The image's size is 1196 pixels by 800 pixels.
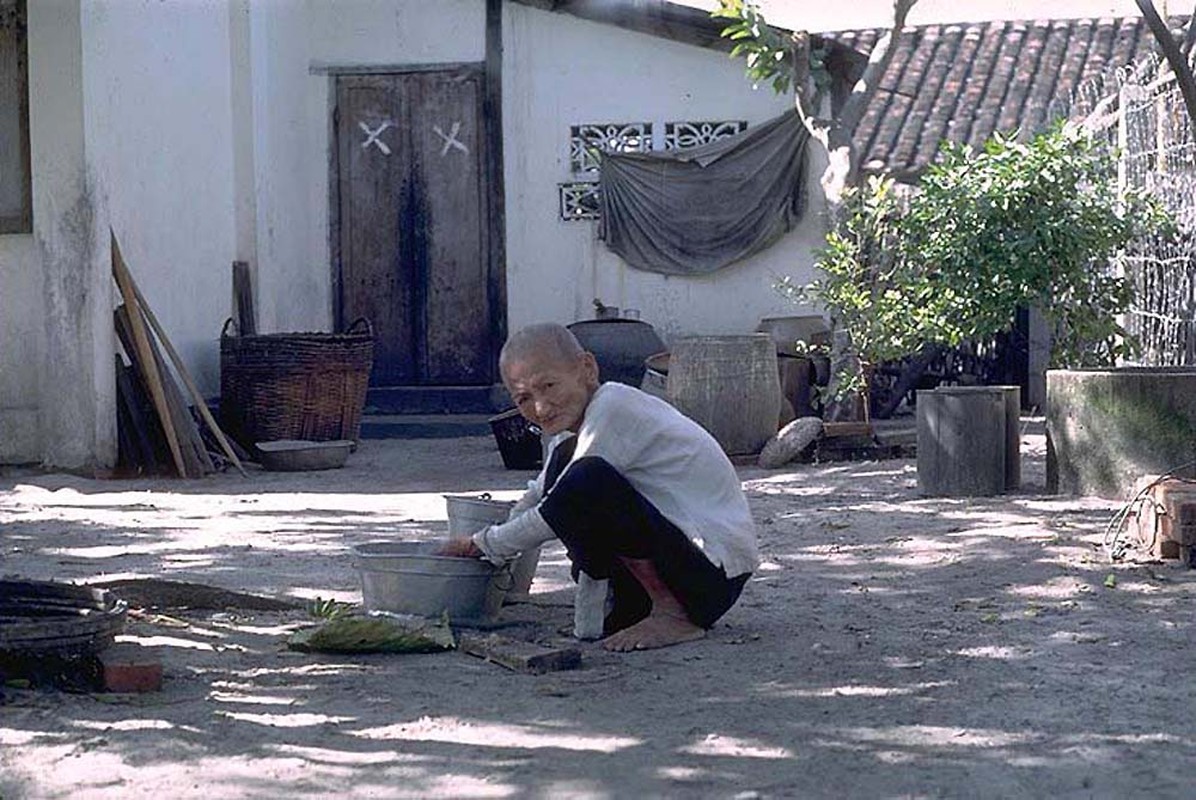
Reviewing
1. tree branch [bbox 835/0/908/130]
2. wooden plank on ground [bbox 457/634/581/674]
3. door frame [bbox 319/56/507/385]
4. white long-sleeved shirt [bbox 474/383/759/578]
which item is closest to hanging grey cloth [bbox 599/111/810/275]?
door frame [bbox 319/56/507/385]

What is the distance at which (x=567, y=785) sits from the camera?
3.62m

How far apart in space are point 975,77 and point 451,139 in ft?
14.9

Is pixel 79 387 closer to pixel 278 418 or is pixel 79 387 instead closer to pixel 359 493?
pixel 278 418

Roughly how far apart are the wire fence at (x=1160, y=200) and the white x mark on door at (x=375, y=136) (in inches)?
231

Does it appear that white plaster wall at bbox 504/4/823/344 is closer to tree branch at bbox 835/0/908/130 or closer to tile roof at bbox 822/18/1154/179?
tile roof at bbox 822/18/1154/179

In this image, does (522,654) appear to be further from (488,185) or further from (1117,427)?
(488,185)

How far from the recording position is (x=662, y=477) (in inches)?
200

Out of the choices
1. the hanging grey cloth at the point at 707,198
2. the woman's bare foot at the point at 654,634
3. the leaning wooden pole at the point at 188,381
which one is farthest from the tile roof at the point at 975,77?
the woman's bare foot at the point at 654,634

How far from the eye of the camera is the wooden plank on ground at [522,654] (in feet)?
15.5

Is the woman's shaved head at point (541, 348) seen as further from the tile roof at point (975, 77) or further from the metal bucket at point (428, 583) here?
the tile roof at point (975, 77)

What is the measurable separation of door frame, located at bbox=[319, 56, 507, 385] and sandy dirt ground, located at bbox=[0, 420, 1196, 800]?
23.0ft

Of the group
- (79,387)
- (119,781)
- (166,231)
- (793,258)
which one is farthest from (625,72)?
(119,781)

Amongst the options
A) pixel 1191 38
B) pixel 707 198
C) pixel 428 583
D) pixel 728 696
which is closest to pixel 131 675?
pixel 428 583

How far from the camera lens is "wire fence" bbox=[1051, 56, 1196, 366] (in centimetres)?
934
